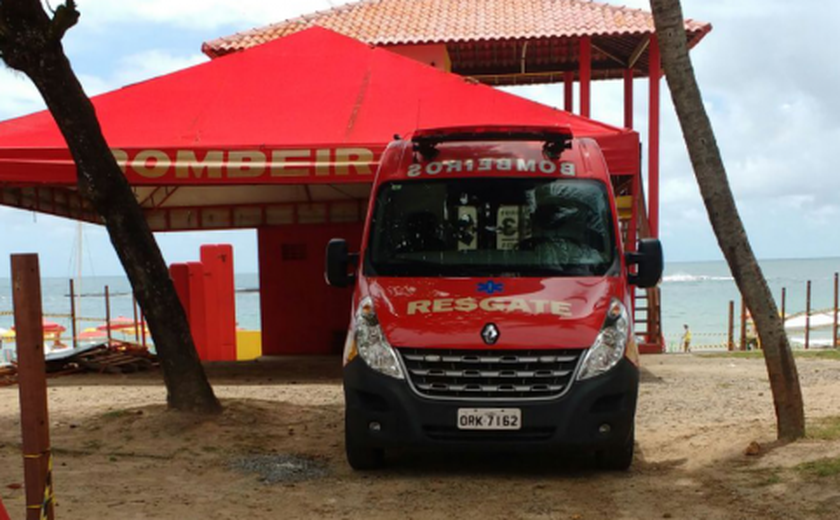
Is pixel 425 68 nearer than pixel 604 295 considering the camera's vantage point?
No

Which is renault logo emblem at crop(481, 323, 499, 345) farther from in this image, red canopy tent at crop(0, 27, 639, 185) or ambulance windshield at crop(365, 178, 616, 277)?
red canopy tent at crop(0, 27, 639, 185)

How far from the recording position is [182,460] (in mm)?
7594

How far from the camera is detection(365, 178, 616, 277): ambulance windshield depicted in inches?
278

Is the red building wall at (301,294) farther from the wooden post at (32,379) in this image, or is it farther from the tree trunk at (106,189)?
the wooden post at (32,379)

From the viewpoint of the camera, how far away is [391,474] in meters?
7.00

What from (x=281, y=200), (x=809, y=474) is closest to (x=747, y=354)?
(x=281, y=200)

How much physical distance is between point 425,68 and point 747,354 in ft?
29.3

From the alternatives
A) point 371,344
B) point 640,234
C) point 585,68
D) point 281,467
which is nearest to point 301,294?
point 640,234

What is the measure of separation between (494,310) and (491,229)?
95 cm

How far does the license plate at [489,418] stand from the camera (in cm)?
636

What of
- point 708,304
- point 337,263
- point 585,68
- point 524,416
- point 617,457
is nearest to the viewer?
point 524,416

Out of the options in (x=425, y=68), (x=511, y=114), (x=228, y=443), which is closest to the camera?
(x=228, y=443)

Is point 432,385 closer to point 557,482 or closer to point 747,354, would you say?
point 557,482

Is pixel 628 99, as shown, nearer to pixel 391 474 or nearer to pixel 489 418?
pixel 391 474
